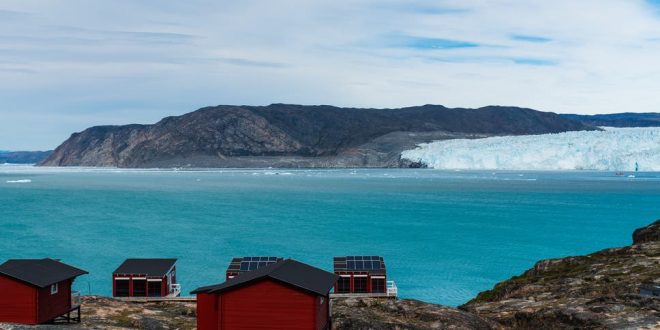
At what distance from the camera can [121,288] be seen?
40938mm

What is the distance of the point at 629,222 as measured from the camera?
95.1 metres

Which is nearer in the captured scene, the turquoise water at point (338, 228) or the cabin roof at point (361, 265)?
the cabin roof at point (361, 265)

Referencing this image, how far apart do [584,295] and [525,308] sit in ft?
11.6

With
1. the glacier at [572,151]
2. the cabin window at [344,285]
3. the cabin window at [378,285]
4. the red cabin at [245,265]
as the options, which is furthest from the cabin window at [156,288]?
the glacier at [572,151]

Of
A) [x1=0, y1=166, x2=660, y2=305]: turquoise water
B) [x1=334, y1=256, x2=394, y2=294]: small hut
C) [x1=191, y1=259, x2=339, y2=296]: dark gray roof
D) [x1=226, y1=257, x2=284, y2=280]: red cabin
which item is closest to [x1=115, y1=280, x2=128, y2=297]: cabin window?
[x1=226, y1=257, x2=284, y2=280]: red cabin

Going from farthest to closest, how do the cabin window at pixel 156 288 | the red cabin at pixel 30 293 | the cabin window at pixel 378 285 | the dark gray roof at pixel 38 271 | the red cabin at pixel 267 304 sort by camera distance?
the cabin window at pixel 378 285 < the cabin window at pixel 156 288 < the dark gray roof at pixel 38 271 < the red cabin at pixel 30 293 < the red cabin at pixel 267 304

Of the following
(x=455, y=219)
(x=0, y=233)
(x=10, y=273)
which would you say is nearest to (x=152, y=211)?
(x=0, y=233)

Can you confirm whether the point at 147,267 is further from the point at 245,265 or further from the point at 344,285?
the point at 344,285

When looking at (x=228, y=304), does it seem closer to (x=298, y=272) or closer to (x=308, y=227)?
(x=298, y=272)

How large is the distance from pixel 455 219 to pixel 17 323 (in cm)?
7744

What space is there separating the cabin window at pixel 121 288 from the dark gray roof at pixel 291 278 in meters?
17.3

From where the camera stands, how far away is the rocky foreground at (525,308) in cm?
2692

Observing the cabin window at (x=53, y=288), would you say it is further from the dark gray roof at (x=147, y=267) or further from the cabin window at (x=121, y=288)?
the cabin window at (x=121, y=288)

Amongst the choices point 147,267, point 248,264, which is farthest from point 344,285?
point 147,267
